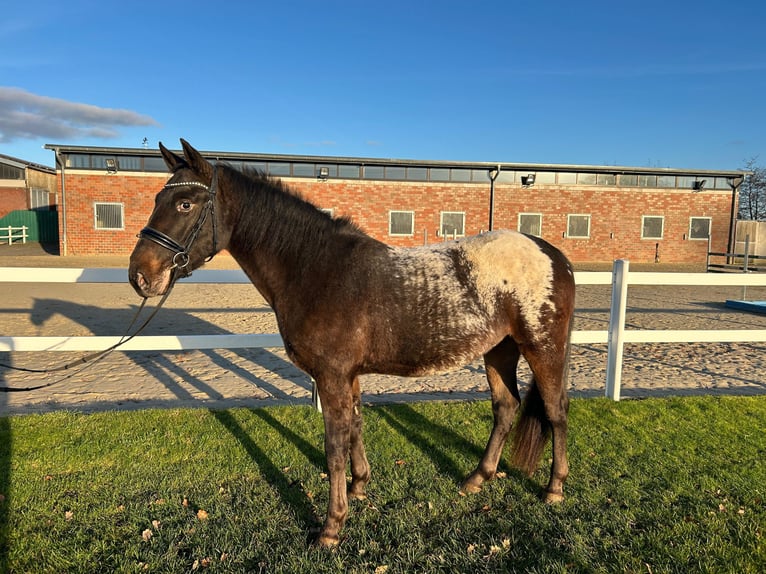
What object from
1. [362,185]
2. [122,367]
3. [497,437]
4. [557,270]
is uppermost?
[362,185]

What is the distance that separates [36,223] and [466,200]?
105 ft

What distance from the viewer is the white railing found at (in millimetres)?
31208

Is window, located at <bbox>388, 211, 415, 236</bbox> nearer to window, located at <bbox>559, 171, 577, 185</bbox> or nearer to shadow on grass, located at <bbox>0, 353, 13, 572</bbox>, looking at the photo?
window, located at <bbox>559, 171, 577, 185</bbox>

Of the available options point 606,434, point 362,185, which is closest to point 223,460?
point 606,434

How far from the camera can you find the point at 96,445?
3.90 metres

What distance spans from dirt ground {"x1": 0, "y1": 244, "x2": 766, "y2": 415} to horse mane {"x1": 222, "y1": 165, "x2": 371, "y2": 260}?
2823 millimetres

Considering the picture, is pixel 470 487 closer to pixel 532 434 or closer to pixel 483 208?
pixel 532 434

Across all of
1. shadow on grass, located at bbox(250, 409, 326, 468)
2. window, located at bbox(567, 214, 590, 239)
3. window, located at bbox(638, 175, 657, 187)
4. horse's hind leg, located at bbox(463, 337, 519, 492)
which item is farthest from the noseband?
window, located at bbox(638, 175, 657, 187)

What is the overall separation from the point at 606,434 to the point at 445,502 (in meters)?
1.97

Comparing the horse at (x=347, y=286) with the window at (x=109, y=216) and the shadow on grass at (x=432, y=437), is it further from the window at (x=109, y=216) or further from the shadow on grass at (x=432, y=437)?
the window at (x=109, y=216)

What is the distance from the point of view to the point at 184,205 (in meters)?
2.69

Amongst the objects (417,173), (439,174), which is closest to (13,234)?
(417,173)

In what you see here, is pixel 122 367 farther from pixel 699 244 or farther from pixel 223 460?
pixel 699 244

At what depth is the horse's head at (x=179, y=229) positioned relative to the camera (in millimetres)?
2627
